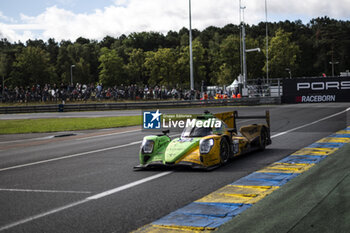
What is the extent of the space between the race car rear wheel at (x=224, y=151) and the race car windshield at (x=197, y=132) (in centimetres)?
40

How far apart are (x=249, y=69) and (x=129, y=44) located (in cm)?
4967

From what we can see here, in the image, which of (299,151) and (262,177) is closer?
(262,177)

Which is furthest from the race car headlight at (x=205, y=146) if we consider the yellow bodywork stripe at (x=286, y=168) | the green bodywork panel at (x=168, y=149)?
the yellow bodywork stripe at (x=286, y=168)

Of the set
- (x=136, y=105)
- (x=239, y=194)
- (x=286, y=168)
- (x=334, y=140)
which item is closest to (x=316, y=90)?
(x=136, y=105)

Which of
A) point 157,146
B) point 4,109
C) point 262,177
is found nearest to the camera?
point 262,177

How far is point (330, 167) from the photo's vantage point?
8.40 m

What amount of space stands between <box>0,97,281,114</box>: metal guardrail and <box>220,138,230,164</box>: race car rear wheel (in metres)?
29.3

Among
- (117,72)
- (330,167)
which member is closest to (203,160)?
(330,167)

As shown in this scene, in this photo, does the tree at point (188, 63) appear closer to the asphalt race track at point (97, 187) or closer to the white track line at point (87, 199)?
the asphalt race track at point (97, 187)

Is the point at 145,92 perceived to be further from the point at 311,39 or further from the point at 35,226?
the point at 311,39

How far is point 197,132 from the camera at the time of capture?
979 centimetres

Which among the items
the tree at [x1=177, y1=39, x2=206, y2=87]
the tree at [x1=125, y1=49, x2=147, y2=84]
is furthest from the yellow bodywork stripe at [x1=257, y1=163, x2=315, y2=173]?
the tree at [x1=125, y1=49, x2=147, y2=84]

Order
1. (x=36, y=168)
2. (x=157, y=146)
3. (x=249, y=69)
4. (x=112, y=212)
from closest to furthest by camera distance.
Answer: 1. (x=112, y=212)
2. (x=157, y=146)
3. (x=36, y=168)
4. (x=249, y=69)

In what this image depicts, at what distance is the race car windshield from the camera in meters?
9.73
